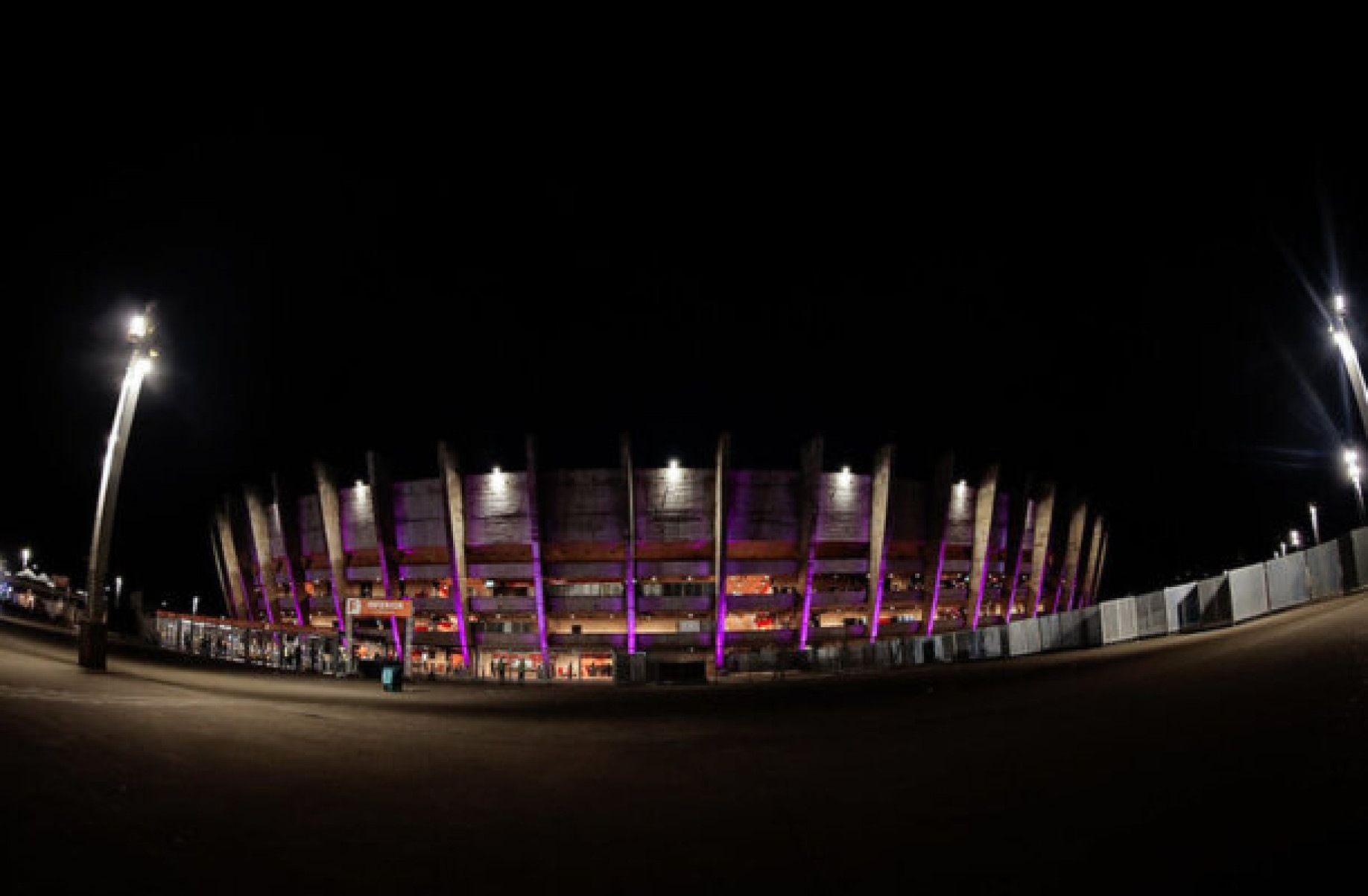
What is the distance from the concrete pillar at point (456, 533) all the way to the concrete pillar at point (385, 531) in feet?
16.4

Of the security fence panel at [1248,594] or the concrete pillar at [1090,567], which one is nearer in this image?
the security fence panel at [1248,594]

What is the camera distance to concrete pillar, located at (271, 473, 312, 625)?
60844 millimetres

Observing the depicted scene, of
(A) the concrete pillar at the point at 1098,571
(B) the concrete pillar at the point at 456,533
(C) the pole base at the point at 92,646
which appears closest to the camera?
(C) the pole base at the point at 92,646

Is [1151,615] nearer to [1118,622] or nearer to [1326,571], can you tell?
[1118,622]

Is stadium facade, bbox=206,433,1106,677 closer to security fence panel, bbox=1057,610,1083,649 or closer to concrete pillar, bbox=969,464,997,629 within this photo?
concrete pillar, bbox=969,464,997,629

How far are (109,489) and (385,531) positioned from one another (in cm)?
4366


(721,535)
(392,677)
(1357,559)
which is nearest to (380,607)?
(392,677)

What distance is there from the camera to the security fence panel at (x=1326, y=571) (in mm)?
18297

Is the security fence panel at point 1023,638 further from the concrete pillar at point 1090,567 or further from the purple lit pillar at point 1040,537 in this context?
the concrete pillar at point 1090,567

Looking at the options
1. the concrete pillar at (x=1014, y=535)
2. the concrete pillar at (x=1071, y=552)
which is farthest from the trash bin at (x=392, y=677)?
the concrete pillar at (x=1071, y=552)

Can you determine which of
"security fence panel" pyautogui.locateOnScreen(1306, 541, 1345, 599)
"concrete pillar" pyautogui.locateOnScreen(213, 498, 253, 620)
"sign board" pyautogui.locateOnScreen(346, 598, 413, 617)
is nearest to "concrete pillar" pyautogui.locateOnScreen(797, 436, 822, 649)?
"sign board" pyautogui.locateOnScreen(346, 598, 413, 617)

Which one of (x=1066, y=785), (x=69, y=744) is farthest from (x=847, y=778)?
(x=69, y=744)

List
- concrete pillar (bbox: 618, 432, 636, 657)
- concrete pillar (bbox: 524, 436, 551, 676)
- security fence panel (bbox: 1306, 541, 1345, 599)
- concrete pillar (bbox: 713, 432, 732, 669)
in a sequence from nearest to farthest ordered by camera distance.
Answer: security fence panel (bbox: 1306, 541, 1345, 599), concrete pillar (bbox: 713, 432, 732, 669), concrete pillar (bbox: 618, 432, 636, 657), concrete pillar (bbox: 524, 436, 551, 676)

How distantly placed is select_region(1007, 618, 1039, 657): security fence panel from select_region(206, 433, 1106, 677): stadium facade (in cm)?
2461
